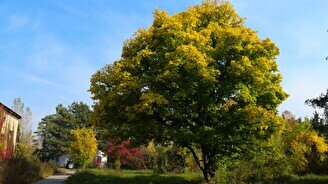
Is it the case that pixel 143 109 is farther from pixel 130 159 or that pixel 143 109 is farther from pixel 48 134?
pixel 48 134

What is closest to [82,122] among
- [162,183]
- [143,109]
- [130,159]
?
[130,159]

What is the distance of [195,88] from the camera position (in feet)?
65.6

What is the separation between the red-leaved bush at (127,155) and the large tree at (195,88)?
27.1 m

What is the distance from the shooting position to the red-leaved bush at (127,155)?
161 feet

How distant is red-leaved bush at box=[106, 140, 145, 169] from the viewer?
48.9 metres

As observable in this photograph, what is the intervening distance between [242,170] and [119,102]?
6895 mm

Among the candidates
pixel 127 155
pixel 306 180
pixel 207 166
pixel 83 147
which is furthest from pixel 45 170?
pixel 306 180

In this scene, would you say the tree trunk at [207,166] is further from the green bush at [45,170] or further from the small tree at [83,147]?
the small tree at [83,147]

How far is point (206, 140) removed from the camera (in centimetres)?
1967

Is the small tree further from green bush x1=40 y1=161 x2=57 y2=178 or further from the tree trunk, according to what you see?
the tree trunk

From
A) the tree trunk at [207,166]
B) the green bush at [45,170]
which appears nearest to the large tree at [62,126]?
the green bush at [45,170]

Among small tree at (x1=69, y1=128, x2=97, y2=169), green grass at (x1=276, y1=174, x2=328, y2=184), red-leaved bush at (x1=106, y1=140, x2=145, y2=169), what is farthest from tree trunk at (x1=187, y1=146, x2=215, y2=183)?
small tree at (x1=69, y1=128, x2=97, y2=169)

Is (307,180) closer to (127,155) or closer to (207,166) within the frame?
(207,166)

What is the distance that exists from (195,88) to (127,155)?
32.1 meters
